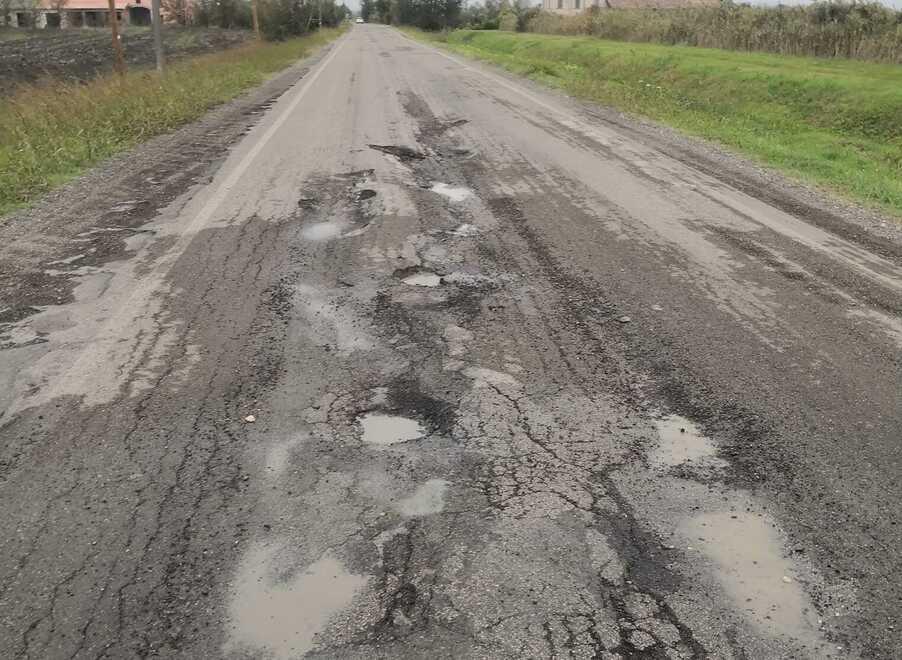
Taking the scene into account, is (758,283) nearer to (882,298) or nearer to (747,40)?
(882,298)

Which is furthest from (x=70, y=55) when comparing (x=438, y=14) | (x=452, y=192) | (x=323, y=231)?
(x=438, y=14)

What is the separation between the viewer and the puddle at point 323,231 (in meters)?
6.27

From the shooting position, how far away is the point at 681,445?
133 inches

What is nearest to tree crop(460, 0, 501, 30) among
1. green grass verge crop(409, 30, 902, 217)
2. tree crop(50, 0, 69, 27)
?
tree crop(50, 0, 69, 27)

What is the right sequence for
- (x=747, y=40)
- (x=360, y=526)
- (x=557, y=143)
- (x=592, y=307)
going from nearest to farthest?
(x=360, y=526)
(x=592, y=307)
(x=557, y=143)
(x=747, y=40)

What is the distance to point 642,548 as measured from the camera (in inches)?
106

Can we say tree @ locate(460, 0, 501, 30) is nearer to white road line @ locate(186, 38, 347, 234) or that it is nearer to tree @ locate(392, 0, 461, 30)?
tree @ locate(392, 0, 461, 30)

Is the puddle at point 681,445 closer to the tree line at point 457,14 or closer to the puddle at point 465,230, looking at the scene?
the puddle at point 465,230

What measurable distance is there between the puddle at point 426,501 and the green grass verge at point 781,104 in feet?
22.8

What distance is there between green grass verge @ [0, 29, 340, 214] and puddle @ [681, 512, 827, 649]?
746cm

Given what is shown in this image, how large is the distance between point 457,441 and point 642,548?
0.98 meters

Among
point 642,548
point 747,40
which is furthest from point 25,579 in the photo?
point 747,40

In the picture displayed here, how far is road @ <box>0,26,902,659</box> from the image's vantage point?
240cm

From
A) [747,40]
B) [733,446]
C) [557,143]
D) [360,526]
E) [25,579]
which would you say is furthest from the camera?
[747,40]
